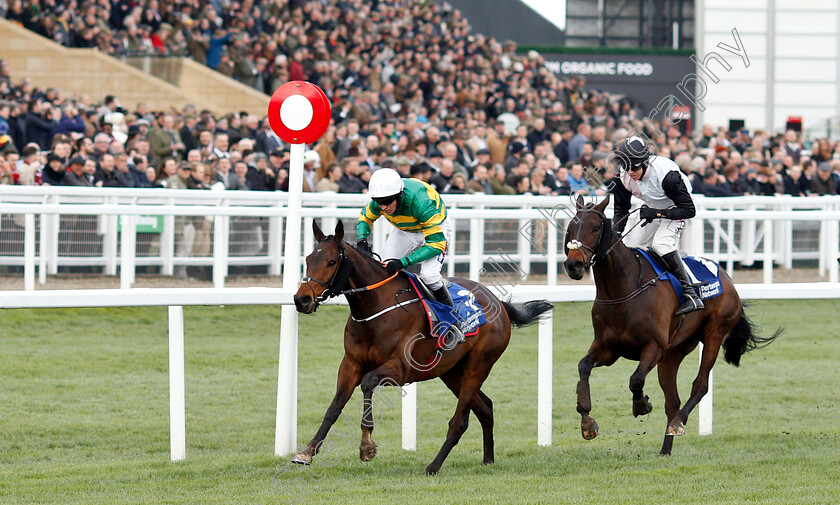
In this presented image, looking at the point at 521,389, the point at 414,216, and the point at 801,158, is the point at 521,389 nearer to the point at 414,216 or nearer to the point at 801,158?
the point at 414,216

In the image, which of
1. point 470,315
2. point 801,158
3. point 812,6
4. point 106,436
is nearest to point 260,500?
point 470,315

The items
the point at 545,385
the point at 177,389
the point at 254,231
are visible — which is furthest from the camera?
the point at 254,231

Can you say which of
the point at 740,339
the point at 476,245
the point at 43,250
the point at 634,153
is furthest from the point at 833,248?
the point at 43,250

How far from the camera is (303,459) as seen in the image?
548 centimetres

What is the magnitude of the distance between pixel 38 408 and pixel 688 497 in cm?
416

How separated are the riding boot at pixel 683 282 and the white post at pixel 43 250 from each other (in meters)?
4.52

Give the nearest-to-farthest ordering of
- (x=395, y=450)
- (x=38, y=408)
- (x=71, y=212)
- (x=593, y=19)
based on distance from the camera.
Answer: (x=395, y=450)
(x=38, y=408)
(x=71, y=212)
(x=593, y=19)

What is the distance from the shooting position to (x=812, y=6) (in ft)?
83.5

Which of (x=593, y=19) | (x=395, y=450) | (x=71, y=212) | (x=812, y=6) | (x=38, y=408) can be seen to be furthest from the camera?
(x=593, y=19)

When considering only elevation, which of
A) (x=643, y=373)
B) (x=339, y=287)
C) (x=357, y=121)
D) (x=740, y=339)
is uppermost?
(x=357, y=121)

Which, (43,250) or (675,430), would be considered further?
(43,250)

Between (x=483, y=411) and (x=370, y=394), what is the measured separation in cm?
101

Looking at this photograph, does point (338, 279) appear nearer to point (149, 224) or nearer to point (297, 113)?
point (297, 113)

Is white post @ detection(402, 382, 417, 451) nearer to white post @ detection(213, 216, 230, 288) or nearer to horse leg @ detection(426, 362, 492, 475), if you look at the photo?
horse leg @ detection(426, 362, 492, 475)
